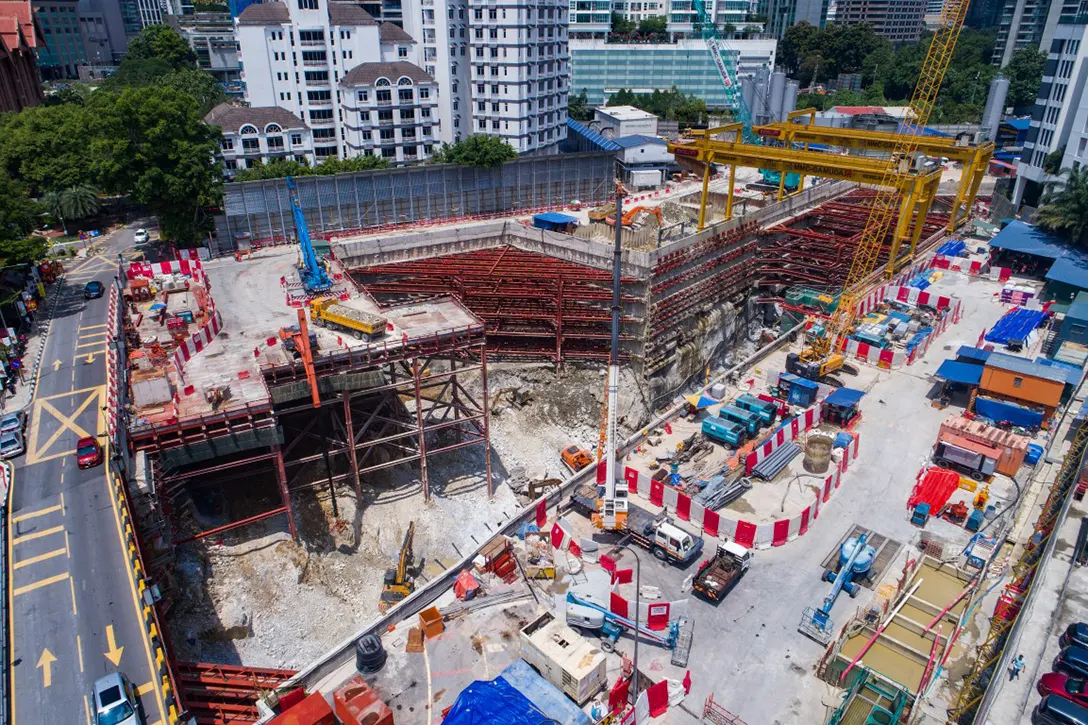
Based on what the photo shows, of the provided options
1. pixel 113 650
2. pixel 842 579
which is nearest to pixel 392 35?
pixel 113 650

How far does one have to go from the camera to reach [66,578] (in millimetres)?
26703

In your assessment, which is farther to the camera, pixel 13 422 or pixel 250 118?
pixel 250 118

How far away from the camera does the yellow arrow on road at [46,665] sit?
75.6 ft

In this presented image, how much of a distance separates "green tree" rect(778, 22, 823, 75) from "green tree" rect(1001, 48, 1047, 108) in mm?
42514

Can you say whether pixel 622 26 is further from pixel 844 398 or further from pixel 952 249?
pixel 844 398

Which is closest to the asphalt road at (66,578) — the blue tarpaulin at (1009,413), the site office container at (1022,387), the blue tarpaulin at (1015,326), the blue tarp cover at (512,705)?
the blue tarp cover at (512,705)

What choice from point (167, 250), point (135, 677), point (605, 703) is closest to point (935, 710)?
point (605, 703)

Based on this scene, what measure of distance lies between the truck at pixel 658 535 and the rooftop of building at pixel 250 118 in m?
67.1

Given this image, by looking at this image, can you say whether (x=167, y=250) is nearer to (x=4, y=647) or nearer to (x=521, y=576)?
(x=4, y=647)

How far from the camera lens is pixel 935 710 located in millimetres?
24000

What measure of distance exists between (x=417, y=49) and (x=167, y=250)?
158 feet

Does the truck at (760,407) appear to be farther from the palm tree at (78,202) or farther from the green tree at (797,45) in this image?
the green tree at (797,45)

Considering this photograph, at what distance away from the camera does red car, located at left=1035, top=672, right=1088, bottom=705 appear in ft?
75.3

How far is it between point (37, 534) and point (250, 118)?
2483 inches
